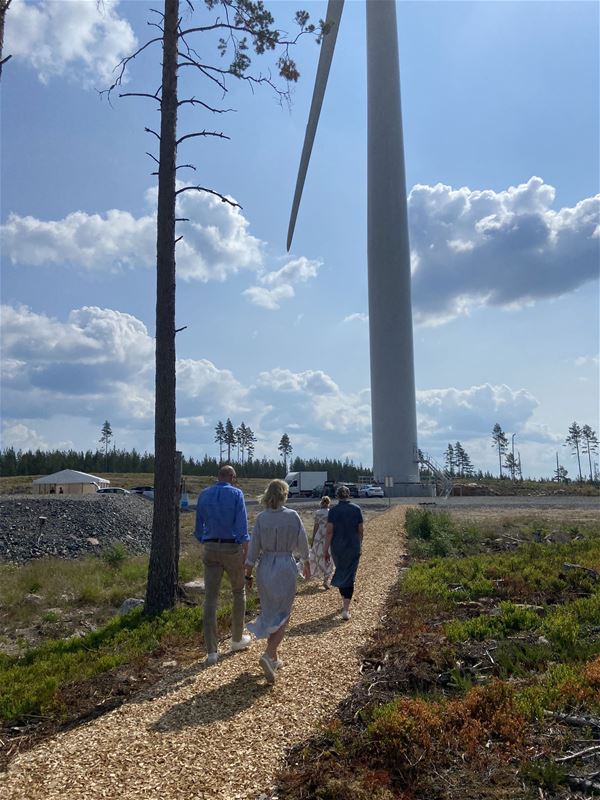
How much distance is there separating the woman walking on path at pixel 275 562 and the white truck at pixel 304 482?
173ft

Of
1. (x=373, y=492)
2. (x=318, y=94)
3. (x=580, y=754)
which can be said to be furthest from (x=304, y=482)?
(x=580, y=754)

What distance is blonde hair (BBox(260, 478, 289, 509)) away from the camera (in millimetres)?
6816

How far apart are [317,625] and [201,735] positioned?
3779 millimetres

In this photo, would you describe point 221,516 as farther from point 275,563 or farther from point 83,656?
point 83,656

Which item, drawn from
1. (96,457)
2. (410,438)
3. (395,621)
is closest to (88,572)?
(395,621)

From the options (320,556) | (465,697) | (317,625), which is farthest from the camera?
(320,556)

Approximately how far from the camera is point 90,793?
430 centimetres

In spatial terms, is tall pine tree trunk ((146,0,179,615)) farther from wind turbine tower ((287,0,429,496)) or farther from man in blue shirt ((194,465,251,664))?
wind turbine tower ((287,0,429,496))

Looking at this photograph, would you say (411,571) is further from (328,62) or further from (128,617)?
(328,62)

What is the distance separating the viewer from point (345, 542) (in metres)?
9.74

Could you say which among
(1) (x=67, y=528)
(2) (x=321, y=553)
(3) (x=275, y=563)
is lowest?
(1) (x=67, y=528)

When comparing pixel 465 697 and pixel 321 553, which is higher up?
pixel 321 553

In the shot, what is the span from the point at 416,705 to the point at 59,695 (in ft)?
11.8

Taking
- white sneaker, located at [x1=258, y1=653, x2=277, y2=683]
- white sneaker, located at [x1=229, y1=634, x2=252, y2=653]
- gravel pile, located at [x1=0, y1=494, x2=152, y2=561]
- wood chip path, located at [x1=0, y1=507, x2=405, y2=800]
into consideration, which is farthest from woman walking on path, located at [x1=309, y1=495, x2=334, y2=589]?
gravel pile, located at [x1=0, y1=494, x2=152, y2=561]
